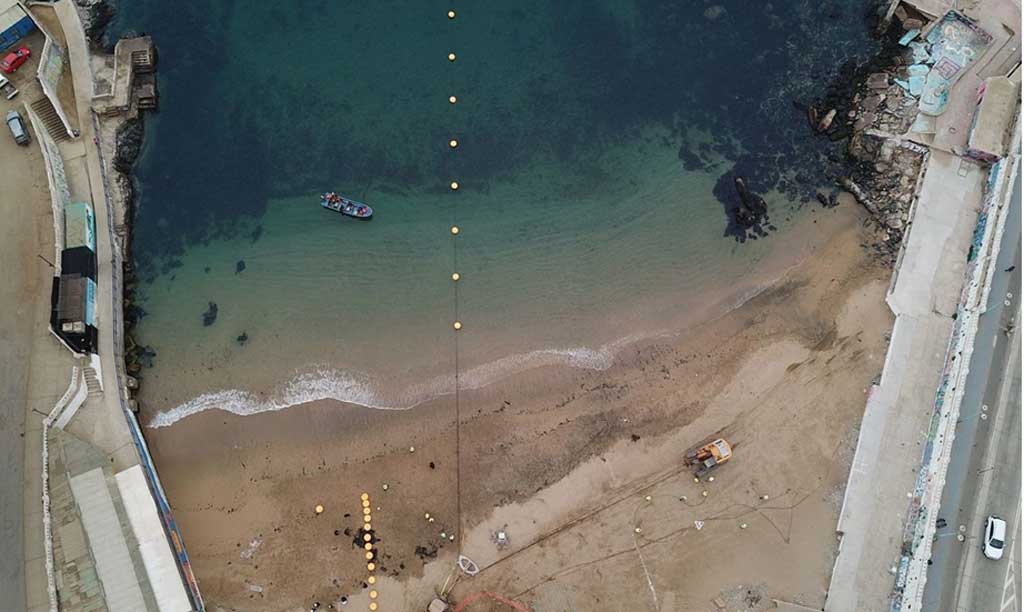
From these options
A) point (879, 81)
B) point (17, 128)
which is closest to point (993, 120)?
point (879, 81)

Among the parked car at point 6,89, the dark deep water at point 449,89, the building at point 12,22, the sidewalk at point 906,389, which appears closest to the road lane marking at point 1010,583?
the sidewalk at point 906,389

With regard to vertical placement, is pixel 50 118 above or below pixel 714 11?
below

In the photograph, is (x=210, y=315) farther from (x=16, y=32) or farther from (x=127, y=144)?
(x=16, y=32)

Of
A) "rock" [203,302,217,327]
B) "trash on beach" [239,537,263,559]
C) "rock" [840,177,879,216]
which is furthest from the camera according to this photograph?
"rock" [840,177,879,216]

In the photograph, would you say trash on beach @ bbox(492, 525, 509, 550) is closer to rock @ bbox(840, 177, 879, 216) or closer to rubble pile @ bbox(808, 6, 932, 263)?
rubble pile @ bbox(808, 6, 932, 263)

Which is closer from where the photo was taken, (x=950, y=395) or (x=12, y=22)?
(x=950, y=395)

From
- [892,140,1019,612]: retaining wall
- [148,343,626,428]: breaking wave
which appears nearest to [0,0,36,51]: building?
[148,343,626,428]: breaking wave
